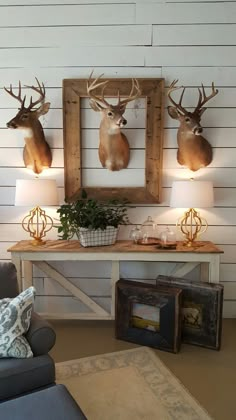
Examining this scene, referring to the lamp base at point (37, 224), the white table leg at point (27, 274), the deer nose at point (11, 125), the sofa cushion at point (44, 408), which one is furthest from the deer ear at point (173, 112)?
the sofa cushion at point (44, 408)

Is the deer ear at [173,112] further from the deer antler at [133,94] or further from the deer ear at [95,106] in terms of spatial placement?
the deer ear at [95,106]

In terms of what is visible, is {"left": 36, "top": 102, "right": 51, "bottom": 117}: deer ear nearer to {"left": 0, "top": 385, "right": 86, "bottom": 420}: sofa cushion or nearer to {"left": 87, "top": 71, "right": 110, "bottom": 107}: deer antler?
{"left": 87, "top": 71, "right": 110, "bottom": 107}: deer antler

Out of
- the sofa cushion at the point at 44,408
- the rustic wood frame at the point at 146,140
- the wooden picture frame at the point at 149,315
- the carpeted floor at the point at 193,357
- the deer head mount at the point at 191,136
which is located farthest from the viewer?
the rustic wood frame at the point at 146,140

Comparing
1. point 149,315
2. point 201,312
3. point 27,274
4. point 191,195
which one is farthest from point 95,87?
point 201,312

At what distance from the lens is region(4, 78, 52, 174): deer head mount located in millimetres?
2742

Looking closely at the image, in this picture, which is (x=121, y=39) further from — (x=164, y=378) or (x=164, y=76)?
(x=164, y=378)

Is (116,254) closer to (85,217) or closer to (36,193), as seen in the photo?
(85,217)

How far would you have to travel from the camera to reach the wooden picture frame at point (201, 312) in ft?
8.27

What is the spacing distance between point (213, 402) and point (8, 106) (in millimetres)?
2699

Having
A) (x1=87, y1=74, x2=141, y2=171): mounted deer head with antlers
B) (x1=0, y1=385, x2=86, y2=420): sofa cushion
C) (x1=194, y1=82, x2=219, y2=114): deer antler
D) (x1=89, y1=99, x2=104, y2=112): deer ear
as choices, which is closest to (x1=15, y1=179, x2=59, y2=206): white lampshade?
(x1=87, y1=74, x2=141, y2=171): mounted deer head with antlers

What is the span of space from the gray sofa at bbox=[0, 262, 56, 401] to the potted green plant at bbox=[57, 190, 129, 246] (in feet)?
3.05

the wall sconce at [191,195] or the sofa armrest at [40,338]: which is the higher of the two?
the wall sconce at [191,195]

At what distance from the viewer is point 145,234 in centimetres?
290

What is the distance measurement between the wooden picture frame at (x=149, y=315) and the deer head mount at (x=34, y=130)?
1.23m
